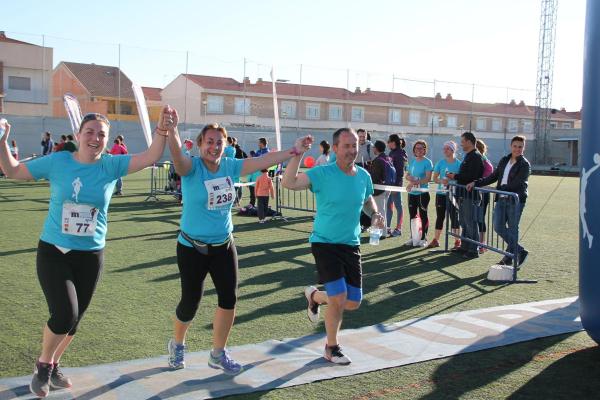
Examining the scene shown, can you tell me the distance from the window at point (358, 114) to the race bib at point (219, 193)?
61.0 meters

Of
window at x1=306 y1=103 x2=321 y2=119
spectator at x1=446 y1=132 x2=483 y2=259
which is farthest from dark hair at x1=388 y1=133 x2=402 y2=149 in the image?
window at x1=306 y1=103 x2=321 y2=119

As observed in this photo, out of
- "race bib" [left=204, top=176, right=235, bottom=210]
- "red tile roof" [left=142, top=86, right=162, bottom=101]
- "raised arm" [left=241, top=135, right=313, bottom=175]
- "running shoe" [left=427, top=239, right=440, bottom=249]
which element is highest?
"red tile roof" [left=142, top=86, right=162, bottom=101]

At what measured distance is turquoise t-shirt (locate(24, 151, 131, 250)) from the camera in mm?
4430

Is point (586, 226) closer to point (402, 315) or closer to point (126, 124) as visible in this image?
point (402, 315)

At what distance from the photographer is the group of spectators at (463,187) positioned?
940cm

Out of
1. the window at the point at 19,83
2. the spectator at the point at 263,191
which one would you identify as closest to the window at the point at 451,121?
the window at the point at 19,83

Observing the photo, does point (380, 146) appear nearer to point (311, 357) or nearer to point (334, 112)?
point (311, 357)

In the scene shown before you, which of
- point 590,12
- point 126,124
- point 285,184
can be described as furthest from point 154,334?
point 126,124

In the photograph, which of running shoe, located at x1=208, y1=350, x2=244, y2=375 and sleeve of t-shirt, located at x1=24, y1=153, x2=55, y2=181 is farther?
running shoe, located at x1=208, y1=350, x2=244, y2=375

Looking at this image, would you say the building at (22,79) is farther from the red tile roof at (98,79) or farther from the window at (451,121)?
the window at (451,121)

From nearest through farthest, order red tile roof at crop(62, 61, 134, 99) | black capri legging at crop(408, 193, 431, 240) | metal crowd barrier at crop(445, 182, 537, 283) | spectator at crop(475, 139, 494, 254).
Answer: metal crowd barrier at crop(445, 182, 537, 283) → spectator at crop(475, 139, 494, 254) → black capri legging at crop(408, 193, 431, 240) → red tile roof at crop(62, 61, 134, 99)

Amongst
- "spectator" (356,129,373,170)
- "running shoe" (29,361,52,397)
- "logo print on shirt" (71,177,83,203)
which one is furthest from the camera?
"spectator" (356,129,373,170)

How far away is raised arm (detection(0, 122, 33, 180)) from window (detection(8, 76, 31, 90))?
46.4m

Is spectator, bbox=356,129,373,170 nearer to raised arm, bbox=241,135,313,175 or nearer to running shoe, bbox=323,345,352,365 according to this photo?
raised arm, bbox=241,135,313,175
